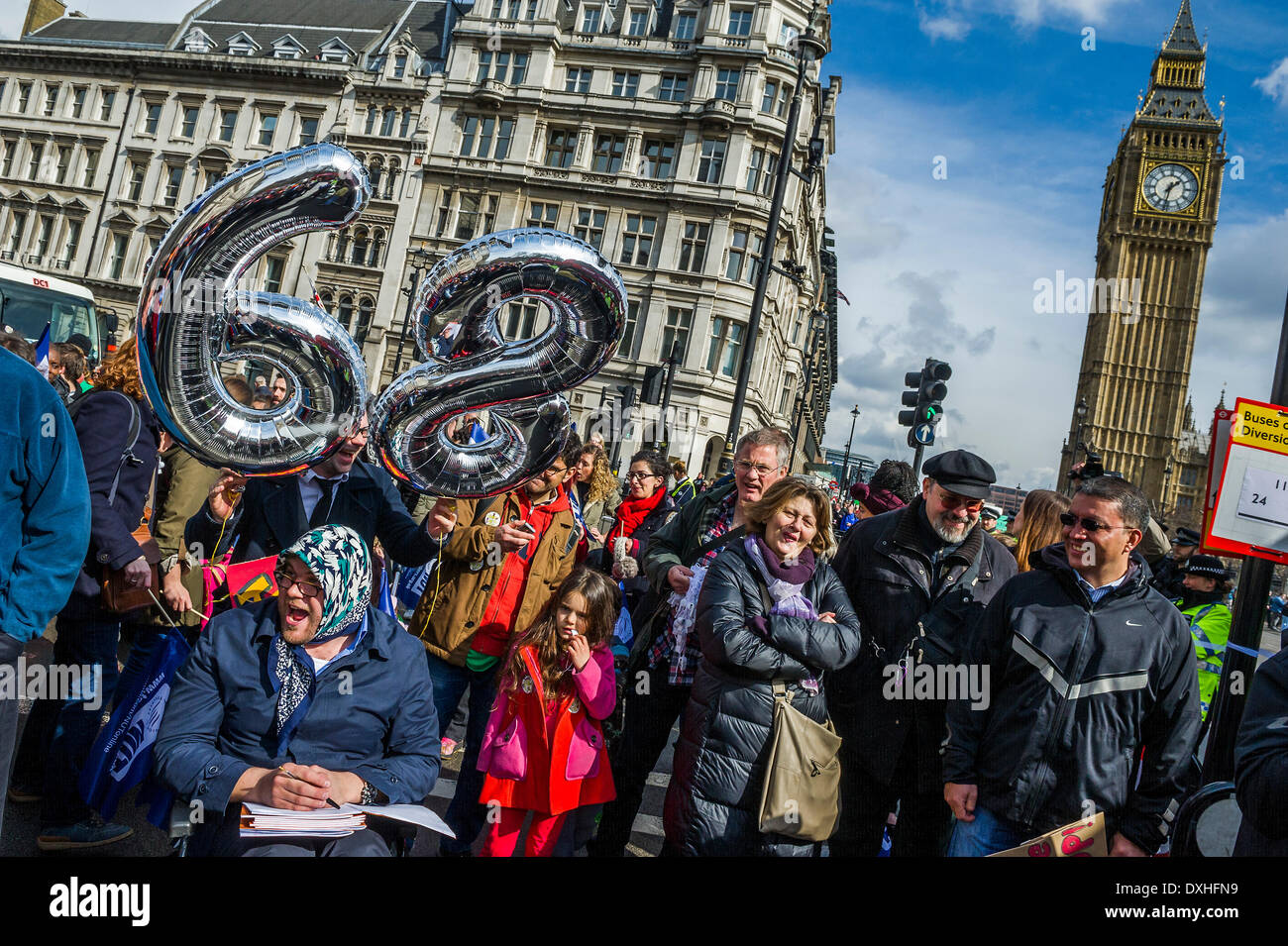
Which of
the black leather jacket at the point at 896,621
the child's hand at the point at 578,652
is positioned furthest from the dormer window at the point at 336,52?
the black leather jacket at the point at 896,621

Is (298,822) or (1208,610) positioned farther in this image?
(1208,610)

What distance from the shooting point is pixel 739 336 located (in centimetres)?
3581

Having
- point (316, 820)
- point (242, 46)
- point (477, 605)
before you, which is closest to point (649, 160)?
point (242, 46)

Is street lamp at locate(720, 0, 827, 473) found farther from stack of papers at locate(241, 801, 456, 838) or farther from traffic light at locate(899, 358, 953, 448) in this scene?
stack of papers at locate(241, 801, 456, 838)

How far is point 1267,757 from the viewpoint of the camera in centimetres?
224

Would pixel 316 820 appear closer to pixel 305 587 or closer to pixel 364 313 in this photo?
pixel 305 587

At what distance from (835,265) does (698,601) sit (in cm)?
6316

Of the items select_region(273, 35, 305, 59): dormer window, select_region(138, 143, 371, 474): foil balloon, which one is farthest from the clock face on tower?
select_region(138, 143, 371, 474): foil balloon

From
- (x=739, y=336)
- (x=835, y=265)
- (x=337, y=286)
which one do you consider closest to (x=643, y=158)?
(x=739, y=336)

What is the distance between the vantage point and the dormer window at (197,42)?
144 ft

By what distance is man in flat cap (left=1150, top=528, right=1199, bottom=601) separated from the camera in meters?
6.13

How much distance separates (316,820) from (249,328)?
1.45 m

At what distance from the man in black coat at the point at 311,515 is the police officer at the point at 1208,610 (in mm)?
4702
